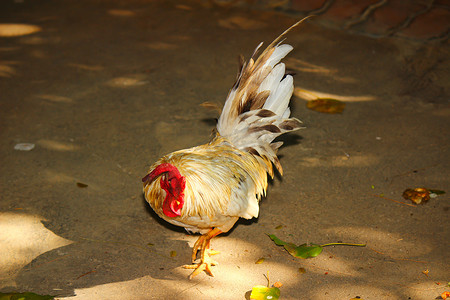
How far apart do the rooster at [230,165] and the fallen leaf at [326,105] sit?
184 centimetres

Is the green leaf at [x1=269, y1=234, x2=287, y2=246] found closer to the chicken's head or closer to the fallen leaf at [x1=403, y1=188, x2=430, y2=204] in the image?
the chicken's head

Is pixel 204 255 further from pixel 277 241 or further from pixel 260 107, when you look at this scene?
pixel 260 107

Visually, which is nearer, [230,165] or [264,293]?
[264,293]

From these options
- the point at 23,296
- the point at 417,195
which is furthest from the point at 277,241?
the point at 23,296

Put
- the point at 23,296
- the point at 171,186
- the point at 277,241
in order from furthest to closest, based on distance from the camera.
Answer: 1. the point at 277,241
2. the point at 23,296
3. the point at 171,186

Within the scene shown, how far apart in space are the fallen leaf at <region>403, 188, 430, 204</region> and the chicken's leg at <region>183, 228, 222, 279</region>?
194 centimetres

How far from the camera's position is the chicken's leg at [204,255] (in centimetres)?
371

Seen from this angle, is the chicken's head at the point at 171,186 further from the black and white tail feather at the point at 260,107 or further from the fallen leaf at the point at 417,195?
the fallen leaf at the point at 417,195

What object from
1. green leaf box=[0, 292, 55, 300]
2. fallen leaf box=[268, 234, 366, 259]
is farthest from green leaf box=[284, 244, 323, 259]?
green leaf box=[0, 292, 55, 300]

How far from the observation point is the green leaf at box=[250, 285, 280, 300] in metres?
3.37

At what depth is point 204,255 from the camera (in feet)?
12.3

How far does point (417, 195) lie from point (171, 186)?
2540 millimetres

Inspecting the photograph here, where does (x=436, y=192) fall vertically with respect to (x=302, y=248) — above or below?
above

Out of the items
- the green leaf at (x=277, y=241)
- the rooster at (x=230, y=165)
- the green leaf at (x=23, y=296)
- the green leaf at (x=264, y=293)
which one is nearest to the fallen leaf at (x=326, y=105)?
the rooster at (x=230, y=165)
